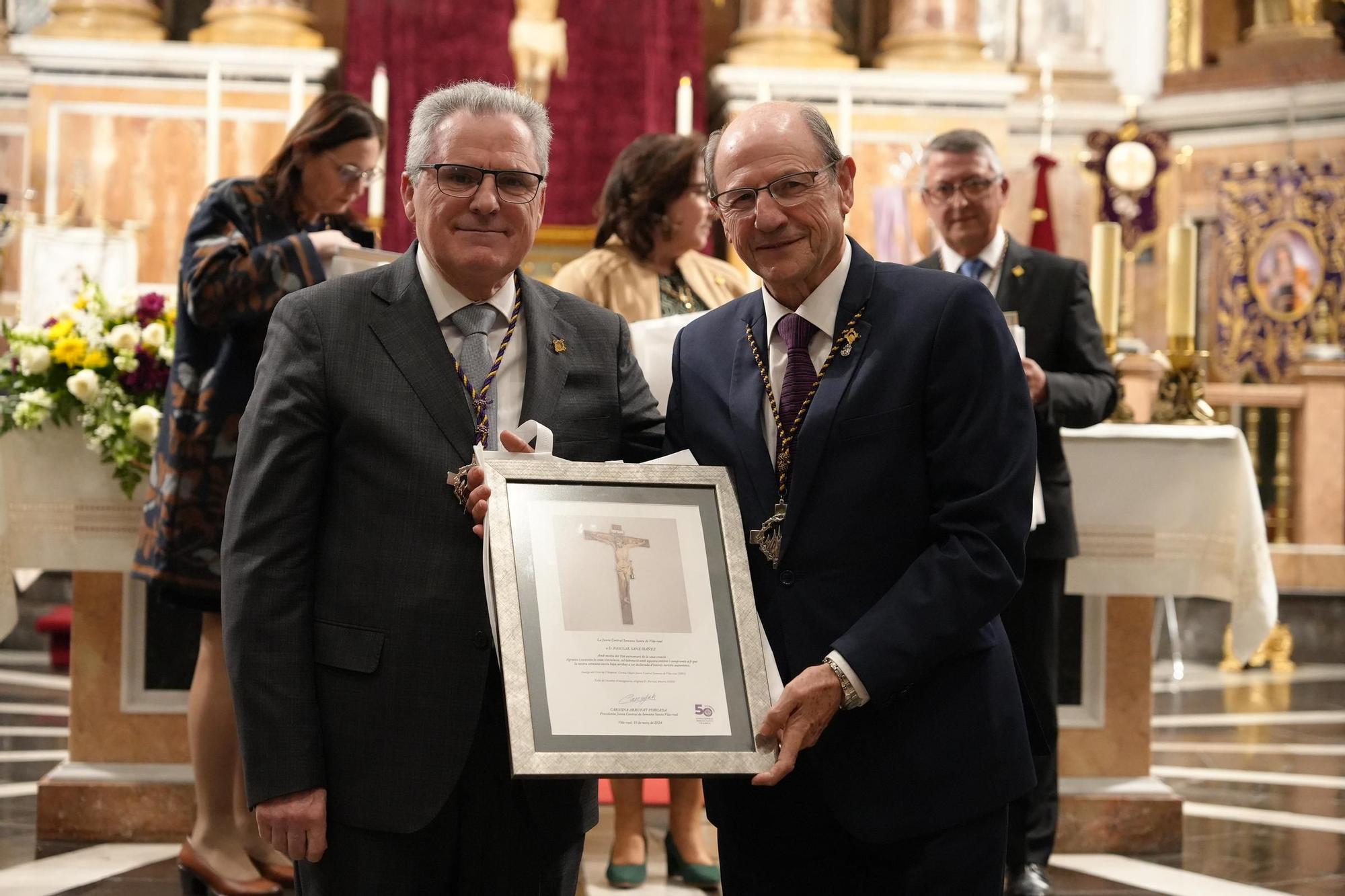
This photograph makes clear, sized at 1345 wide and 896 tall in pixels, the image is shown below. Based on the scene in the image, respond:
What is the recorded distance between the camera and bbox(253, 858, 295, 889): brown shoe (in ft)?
13.1

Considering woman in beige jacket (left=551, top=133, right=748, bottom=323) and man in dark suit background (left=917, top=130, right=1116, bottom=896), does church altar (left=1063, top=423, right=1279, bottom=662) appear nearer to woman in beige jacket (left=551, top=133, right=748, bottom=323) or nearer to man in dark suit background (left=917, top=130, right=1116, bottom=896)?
man in dark suit background (left=917, top=130, right=1116, bottom=896)

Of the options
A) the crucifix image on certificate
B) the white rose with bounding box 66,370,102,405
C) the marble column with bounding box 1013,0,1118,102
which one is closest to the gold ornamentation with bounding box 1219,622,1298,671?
the marble column with bounding box 1013,0,1118,102

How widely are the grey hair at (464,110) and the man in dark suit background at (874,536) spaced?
0.93 feet

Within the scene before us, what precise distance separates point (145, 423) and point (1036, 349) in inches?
97.9

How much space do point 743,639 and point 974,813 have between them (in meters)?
0.42

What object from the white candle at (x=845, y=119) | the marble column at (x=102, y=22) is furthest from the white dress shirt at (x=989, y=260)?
the marble column at (x=102, y=22)

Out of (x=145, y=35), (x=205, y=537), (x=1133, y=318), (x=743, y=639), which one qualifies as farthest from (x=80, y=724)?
(x=1133, y=318)

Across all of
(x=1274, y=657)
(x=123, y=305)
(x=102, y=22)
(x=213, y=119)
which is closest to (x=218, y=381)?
(x=123, y=305)

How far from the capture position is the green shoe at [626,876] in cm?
409

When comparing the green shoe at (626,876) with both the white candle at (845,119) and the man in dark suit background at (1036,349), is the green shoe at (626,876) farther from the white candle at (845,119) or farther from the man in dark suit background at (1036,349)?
the white candle at (845,119)

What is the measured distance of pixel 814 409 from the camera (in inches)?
84.3

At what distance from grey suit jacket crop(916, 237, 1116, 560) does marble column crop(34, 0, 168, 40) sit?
905 centimetres

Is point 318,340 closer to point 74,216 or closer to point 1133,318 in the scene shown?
point 74,216

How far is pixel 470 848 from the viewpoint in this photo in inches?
85.1
